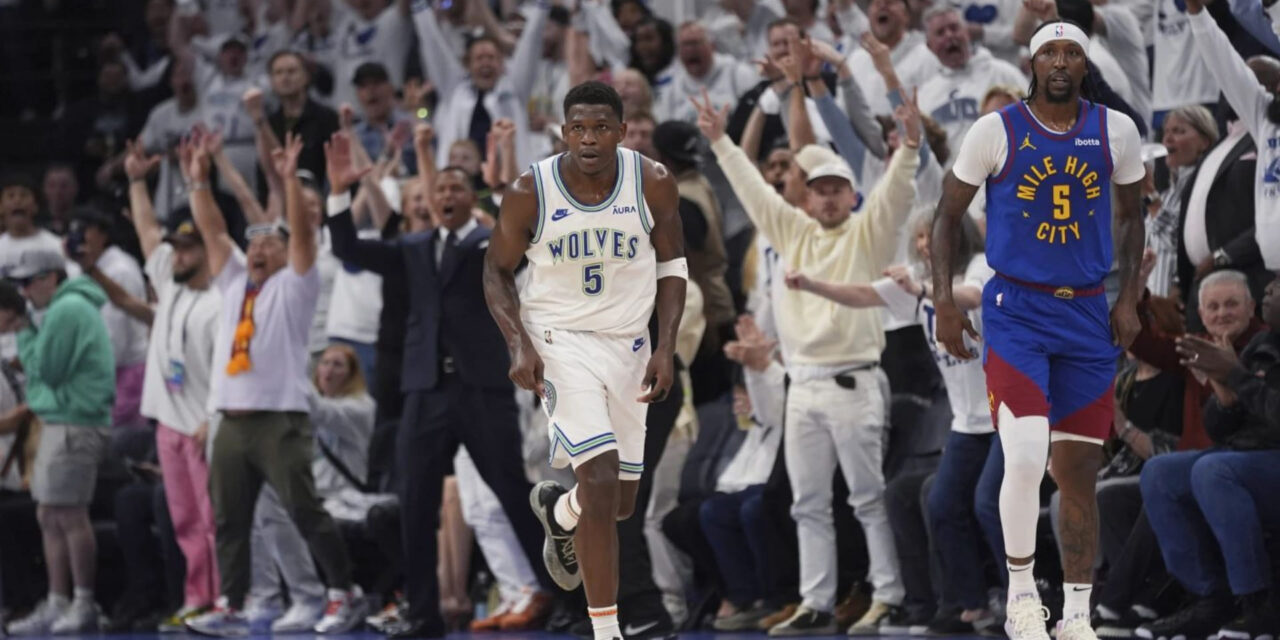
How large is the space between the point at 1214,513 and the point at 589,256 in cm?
309

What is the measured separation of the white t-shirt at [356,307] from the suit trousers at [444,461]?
2889mm

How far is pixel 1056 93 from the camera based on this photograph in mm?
7289

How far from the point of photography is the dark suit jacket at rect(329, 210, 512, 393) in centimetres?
1037

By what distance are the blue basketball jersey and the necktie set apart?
7533 mm

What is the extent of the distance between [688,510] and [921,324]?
5.86 feet

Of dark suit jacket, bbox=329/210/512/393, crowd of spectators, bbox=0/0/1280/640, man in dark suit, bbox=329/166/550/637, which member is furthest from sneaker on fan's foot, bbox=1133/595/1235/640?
dark suit jacket, bbox=329/210/512/393

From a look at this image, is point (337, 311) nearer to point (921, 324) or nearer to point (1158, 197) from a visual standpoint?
point (921, 324)

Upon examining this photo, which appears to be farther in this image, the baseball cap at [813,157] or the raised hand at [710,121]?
the baseball cap at [813,157]

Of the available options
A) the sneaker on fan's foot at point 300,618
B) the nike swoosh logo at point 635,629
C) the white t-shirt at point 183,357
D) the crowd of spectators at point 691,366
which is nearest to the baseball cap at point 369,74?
the crowd of spectators at point 691,366

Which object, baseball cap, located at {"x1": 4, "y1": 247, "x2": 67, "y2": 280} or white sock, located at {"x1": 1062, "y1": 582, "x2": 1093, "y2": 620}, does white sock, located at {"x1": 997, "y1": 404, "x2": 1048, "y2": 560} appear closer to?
white sock, located at {"x1": 1062, "y1": 582, "x2": 1093, "y2": 620}

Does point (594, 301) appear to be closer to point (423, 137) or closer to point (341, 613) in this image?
point (423, 137)

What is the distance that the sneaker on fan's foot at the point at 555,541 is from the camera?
26.7 feet

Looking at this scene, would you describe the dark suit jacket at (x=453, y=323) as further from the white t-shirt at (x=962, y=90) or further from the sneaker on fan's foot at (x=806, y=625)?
the white t-shirt at (x=962, y=90)

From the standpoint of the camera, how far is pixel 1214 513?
8375 millimetres
